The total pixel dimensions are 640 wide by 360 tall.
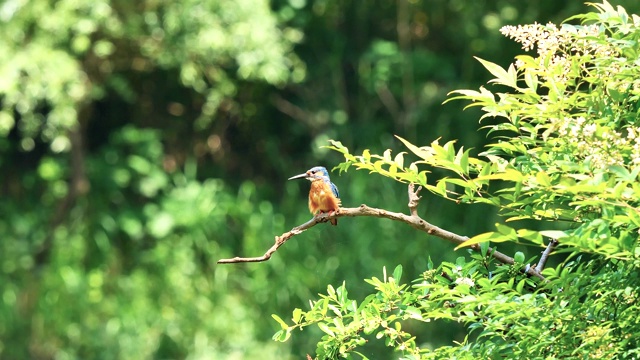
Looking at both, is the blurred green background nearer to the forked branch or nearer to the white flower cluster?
the forked branch

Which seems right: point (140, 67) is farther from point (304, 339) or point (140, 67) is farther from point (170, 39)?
point (304, 339)

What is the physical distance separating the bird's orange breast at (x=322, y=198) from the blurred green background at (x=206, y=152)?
4111 millimetres

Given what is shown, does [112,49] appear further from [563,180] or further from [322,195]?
[563,180]

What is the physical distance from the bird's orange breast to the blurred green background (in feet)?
13.5

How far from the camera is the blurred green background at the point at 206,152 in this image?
7.75 meters

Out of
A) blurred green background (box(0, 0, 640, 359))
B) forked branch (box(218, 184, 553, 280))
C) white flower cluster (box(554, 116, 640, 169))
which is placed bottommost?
blurred green background (box(0, 0, 640, 359))

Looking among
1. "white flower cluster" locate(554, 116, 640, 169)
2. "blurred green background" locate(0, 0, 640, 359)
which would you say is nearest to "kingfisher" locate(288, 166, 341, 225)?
"white flower cluster" locate(554, 116, 640, 169)

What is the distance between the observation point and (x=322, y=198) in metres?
3.39

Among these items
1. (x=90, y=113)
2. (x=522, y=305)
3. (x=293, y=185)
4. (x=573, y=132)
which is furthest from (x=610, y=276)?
(x=90, y=113)

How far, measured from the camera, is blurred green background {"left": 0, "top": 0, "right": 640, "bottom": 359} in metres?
7.75

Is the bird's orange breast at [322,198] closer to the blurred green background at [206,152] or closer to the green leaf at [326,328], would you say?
the green leaf at [326,328]

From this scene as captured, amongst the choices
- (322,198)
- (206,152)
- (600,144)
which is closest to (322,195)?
(322,198)

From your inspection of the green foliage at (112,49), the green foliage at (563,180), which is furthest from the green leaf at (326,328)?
the green foliage at (112,49)

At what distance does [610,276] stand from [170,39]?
6466mm
